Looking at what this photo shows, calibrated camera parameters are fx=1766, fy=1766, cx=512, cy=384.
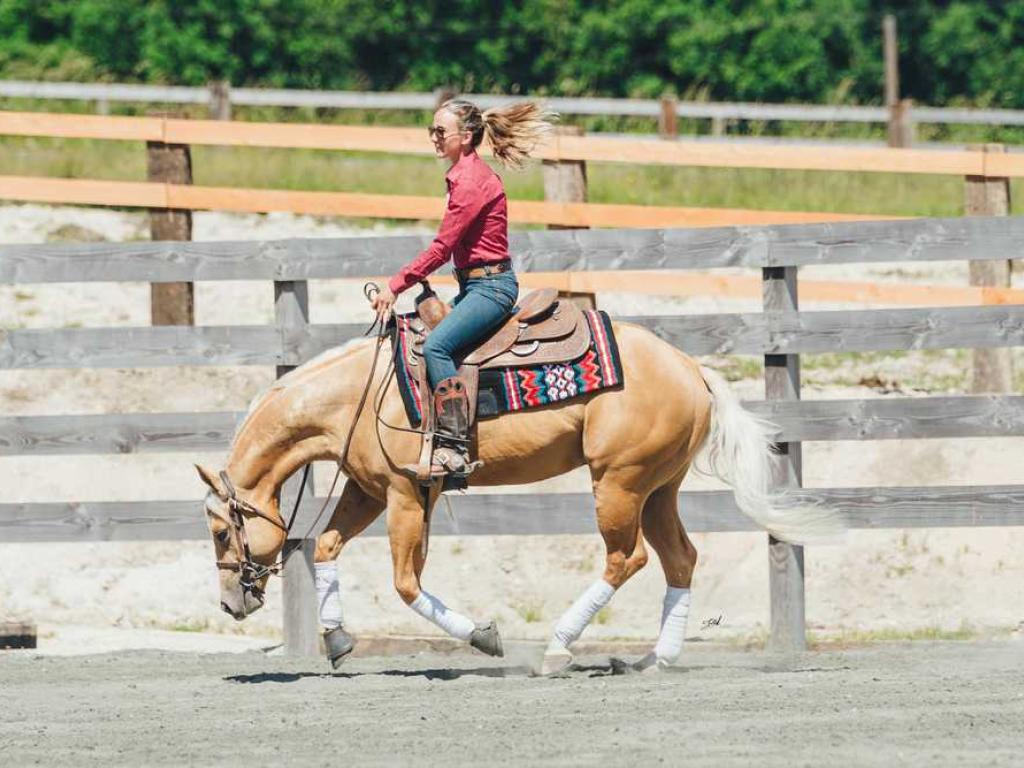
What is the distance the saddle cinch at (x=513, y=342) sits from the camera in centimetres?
714

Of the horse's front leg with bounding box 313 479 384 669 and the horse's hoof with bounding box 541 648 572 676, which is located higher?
the horse's front leg with bounding box 313 479 384 669

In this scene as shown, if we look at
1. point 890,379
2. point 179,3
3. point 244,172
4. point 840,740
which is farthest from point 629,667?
point 179,3

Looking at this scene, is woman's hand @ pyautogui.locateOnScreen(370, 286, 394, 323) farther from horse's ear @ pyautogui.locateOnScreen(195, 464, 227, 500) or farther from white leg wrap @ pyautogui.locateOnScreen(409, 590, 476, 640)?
white leg wrap @ pyautogui.locateOnScreen(409, 590, 476, 640)

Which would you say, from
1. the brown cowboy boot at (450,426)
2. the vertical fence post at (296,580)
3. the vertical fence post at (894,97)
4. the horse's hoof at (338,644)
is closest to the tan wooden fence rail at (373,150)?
the vertical fence post at (296,580)

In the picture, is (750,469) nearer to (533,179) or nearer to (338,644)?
(338,644)

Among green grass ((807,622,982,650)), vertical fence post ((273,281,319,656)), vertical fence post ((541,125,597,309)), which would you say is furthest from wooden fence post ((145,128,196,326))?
green grass ((807,622,982,650))

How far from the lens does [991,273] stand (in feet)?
36.7

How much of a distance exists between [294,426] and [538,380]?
3.41 feet

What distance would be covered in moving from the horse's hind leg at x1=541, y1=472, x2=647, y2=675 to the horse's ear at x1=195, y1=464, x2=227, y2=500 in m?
1.49

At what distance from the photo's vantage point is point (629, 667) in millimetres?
7305

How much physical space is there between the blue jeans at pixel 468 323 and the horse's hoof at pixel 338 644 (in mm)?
1098

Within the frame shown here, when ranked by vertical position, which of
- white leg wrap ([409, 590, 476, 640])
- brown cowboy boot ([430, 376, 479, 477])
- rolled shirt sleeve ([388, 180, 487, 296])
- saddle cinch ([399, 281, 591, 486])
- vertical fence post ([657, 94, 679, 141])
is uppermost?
vertical fence post ([657, 94, 679, 141])

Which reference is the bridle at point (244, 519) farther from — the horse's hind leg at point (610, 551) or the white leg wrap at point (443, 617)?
the horse's hind leg at point (610, 551)

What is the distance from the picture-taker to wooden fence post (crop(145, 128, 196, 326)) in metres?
A: 11.5
